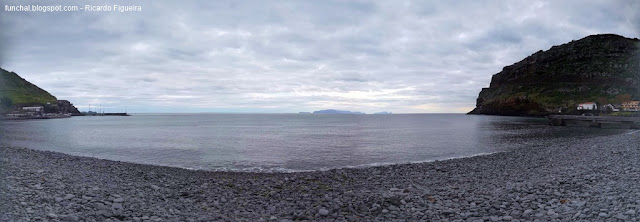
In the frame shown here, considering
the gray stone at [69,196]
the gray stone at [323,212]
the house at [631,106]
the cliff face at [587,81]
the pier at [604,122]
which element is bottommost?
the gray stone at [323,212]

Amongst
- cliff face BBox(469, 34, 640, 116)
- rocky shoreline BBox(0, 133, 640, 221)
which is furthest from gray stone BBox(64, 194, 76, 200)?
cliff face BBox(469, 34, 640, 116)

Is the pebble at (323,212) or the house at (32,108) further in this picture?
the house at (32,108)

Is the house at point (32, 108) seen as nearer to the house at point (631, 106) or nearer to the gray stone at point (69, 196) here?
the gray stone at point (69, 196)

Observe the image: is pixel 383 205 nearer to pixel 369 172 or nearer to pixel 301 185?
pixel 301 185

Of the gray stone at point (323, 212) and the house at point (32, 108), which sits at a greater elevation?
the house at point (32, 108)

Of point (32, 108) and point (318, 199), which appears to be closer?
point (318, 199)

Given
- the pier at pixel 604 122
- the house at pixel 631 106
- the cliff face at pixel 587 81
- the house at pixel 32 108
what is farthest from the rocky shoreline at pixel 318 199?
the house at pixel 32 108

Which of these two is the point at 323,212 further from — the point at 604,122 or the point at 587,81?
the point at 587,81

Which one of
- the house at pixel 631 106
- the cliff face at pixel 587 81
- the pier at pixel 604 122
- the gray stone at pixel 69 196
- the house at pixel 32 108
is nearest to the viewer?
the gray stone at pixel 69 196

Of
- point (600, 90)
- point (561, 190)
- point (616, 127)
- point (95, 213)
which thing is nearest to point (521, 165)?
point (561, 190)

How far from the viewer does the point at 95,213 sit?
29.3 feet

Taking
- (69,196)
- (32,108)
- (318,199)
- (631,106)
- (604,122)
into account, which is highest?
(32,108)

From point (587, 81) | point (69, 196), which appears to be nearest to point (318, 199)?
point (69, 196)

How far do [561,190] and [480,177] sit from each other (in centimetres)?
542
